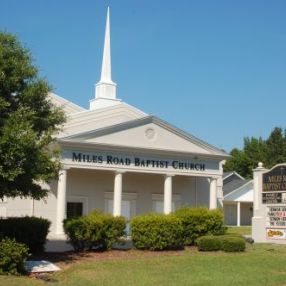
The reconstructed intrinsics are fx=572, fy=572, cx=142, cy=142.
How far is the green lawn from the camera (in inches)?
551

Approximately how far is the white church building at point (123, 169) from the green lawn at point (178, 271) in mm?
10802

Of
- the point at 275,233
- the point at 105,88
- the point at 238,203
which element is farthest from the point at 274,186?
the point at 238,203

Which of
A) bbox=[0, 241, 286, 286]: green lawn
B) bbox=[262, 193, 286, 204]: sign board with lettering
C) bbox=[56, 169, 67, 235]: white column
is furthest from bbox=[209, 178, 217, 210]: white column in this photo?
bbox=[0, 241, 286, 286]: green lawn

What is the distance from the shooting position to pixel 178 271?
15492 millimetres

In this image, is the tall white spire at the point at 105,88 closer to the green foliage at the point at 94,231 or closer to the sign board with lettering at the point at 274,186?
the sign board with lettering at the point at 274,186

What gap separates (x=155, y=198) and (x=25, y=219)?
1546 cm

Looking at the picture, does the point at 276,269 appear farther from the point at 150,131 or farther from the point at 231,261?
the point at 150,131

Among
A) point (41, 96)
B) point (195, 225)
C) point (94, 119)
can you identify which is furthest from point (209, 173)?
point (41, 96)

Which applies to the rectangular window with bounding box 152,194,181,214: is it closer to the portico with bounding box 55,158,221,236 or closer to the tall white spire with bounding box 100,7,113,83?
the portico with bounding box 55,158,221,236

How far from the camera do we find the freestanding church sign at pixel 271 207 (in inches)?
941

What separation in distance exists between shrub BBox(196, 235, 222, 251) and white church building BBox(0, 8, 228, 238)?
30.1 feet

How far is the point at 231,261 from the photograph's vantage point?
17.2 metres

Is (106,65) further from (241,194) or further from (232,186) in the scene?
(232,186)

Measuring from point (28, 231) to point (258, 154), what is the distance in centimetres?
6147
